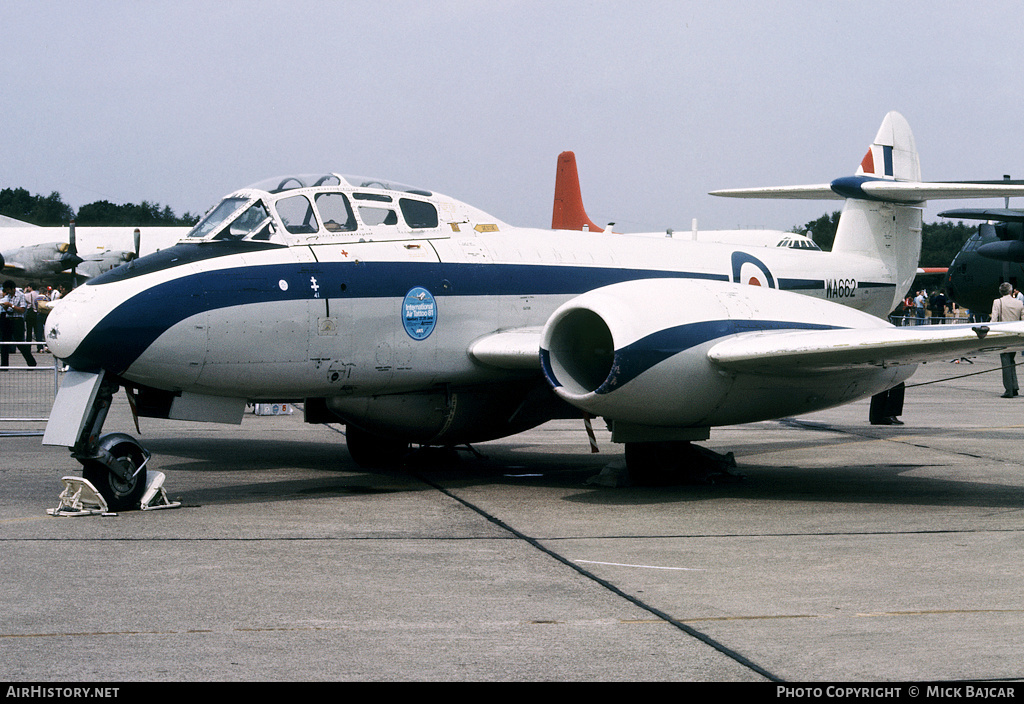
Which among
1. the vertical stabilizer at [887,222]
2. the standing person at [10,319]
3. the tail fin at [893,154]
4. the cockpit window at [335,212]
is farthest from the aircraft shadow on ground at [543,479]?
the standing person at [10,319]

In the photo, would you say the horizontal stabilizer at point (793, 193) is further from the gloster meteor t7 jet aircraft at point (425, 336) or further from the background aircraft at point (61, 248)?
the background aircraft at point (61, 248)

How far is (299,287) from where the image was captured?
8922 millimetres

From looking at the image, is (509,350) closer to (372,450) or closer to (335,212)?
(335,212)

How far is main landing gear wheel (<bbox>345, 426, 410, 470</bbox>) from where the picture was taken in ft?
36.6

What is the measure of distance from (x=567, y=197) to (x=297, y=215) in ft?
86.2

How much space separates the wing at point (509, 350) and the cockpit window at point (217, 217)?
2.30 metres

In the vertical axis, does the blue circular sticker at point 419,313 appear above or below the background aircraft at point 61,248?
above

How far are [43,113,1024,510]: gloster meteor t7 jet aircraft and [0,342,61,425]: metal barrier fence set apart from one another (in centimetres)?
565

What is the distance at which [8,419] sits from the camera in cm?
1395

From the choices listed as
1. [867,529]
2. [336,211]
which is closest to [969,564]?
[867,529]

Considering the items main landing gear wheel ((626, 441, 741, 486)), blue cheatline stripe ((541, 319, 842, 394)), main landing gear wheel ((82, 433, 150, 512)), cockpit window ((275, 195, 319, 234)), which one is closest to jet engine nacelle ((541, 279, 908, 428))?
blue cheatline stripe ((541, 319, 842, 394))

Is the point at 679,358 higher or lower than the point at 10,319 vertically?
higher

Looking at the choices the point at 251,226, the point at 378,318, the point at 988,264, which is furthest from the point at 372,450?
the point at 988,264

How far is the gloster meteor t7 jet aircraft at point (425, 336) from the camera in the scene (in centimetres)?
830
